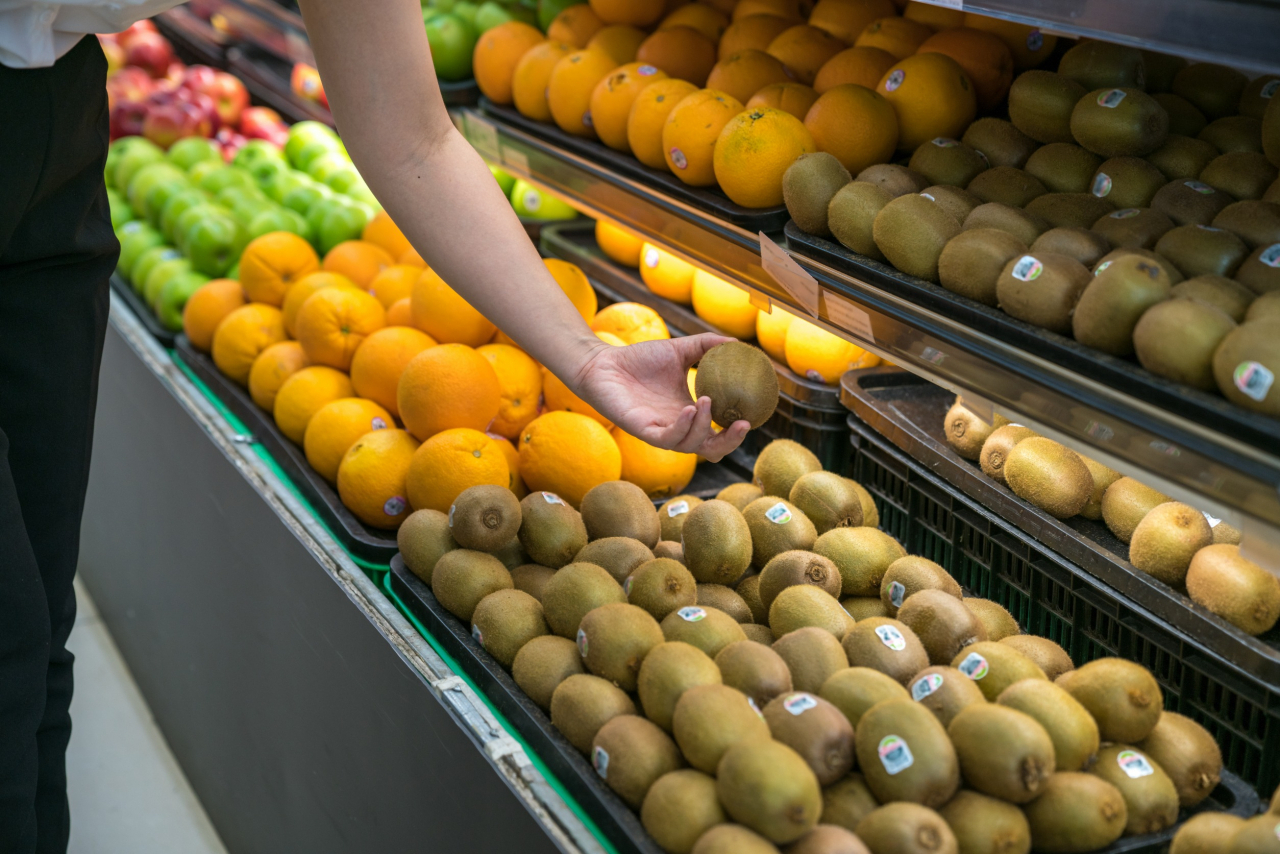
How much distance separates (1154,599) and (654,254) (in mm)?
1358

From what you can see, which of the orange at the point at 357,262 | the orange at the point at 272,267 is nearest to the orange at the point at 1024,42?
the orange at the point at 357,262

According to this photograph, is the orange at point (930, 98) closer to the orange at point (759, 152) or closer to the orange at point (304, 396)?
the orange at point (759, 152)

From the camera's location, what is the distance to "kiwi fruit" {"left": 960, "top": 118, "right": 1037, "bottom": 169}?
5.18ft

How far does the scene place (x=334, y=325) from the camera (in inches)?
89.2

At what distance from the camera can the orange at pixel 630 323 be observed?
2.19 meters

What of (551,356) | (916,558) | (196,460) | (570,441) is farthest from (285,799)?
(916,558)

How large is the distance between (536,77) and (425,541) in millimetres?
1093

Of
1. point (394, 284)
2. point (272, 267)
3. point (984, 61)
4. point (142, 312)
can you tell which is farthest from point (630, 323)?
point (142, 312)

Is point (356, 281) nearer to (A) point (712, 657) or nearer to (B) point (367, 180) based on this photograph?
(B) point (367, 180)

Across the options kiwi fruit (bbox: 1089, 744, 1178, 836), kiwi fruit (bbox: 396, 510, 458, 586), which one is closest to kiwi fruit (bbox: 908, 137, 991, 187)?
kiwi fruit (bbox: 1089, 744, 1178, 836)

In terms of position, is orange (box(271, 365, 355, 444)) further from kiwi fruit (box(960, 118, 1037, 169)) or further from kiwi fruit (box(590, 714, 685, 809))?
kiwi fruit (box(960, 118, 1037, 169))

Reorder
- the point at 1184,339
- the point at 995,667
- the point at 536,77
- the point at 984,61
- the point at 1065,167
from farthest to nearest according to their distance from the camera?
1. the point at 536,77
2. the point at 984,61
3. the point at 1065,167
4. the point at 995,667
5. the point at 1184,339

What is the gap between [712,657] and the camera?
1.35 m

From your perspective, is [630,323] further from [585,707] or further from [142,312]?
[142,312]
